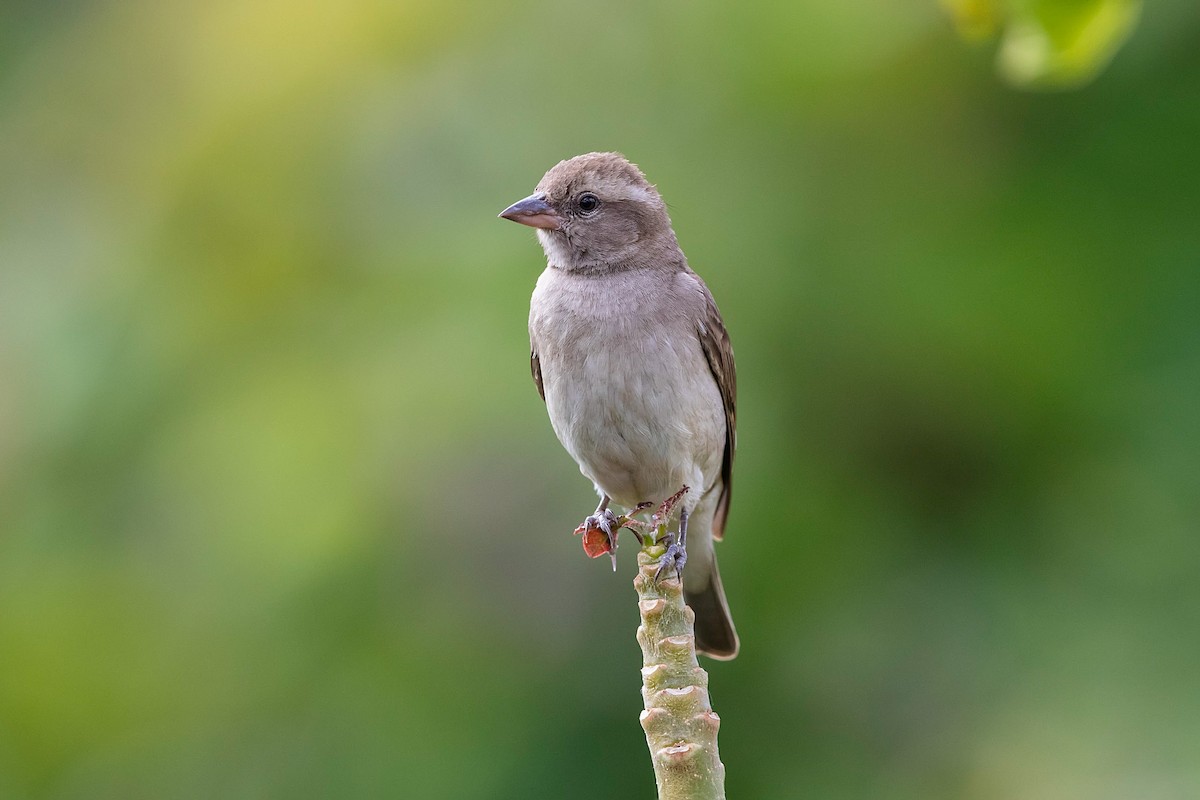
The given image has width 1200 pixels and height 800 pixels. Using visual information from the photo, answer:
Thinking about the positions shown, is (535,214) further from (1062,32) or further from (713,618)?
(1062,32)

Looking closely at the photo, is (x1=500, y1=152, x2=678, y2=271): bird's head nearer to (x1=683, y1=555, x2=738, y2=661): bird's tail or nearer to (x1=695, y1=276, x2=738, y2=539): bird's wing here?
(x1=695, y1=276, x2=738, y2=539): bird's wing

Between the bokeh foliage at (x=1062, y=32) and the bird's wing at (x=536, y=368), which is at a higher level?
the bird's wing at (x=536, y=368)

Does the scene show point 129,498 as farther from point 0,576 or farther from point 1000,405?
point 1000,405

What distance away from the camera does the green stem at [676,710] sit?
1979mm

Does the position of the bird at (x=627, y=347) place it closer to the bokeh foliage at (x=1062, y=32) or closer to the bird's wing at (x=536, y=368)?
the bird's wing at (x=536, y=368)

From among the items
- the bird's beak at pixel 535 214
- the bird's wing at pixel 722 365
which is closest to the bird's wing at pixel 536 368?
the bird's beak at pixel 535 214

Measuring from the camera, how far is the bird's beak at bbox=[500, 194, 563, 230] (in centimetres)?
468

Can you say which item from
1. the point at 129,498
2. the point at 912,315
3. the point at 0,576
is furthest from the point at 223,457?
the point at 912,315

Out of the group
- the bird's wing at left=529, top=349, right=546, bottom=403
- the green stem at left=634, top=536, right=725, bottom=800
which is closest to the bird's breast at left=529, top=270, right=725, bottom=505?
the bird's wing at left=529, top=349, right=546, bottom=403

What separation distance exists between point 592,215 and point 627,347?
0.62 metres

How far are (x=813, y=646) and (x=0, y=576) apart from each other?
3739 millimetres

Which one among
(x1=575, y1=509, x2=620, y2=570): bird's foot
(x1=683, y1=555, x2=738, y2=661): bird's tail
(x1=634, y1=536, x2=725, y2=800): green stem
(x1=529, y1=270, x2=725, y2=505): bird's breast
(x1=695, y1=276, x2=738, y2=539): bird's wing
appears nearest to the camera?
(x1=634, y1=536, x2=725, y2=800): green stem

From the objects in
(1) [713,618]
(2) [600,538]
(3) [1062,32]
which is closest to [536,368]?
(1) [713,618]

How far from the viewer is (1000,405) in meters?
5.88
